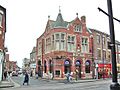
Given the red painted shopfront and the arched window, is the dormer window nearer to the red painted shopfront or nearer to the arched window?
the arched window

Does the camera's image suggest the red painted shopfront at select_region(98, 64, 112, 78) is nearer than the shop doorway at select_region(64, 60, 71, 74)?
No

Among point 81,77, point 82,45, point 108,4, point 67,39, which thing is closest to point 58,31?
point 67,39

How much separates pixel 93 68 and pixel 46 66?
30.9 ft

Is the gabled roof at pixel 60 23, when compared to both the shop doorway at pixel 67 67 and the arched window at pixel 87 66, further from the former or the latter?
the arched window at pixel 87 66

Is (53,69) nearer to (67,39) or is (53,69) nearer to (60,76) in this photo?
(60,76)

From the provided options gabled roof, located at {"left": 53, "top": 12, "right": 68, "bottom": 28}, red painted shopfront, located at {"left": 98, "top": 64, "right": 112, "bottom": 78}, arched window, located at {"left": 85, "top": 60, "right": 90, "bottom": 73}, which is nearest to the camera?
gabled roof, located at {"left": 53, "top": 12, "right": 68, "bottom": 28}

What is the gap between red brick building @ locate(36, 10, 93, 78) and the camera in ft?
147

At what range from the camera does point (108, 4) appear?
7.53 meters

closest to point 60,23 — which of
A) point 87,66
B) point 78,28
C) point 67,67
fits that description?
point 78,28

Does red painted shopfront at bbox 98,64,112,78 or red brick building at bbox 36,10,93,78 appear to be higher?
red brick building at bbox 36,10,93,78

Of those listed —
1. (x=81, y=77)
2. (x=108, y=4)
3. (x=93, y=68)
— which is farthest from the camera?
(x=93, y=68)

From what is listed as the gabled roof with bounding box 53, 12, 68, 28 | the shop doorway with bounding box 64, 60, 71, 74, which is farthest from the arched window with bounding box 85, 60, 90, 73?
the gabled roof with bounding box 53, 12, 68, 28

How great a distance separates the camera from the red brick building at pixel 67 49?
4466 centimetres

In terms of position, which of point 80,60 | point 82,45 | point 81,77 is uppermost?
point 82,45
